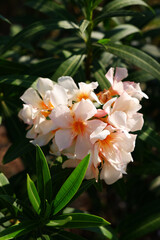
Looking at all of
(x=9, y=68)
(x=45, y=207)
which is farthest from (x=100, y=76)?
(x=45, y=207)

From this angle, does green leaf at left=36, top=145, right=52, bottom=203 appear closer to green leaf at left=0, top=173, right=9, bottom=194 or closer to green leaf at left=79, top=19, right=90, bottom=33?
green leaf at left=0, top=173, right=9, bottom=194

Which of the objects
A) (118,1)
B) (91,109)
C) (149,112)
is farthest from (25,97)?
(149,112)

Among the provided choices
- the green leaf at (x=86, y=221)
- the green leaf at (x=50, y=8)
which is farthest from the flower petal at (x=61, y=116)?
the green leaf at (x=50, y=8)

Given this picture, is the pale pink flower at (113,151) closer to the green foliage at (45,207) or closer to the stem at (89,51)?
the green foliage at (45,207)

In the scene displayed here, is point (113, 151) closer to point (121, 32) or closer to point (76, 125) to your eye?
point (76, 125)

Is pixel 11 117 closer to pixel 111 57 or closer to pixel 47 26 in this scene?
pixel 47 26

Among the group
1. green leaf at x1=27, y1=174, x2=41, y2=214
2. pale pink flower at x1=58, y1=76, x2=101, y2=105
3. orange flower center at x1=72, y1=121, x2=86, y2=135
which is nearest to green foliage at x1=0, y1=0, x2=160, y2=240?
green leaf at x1=27, y1=174, x2=41, y2=214
